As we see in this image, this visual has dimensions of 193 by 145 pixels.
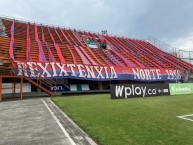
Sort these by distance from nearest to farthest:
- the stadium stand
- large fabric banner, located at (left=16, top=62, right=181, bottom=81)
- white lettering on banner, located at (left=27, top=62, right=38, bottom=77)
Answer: white lettering on banner, located at (left=27, top=62, right=38, bottom=77)
large fabric banner, located at (left=16, top=62, right=181, bottom=81)
the stadium stand

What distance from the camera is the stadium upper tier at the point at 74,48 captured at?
40.4m

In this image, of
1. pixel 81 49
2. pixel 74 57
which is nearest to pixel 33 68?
pixel 74 57

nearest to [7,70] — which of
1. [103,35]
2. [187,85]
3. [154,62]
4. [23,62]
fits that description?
→ [23,62]

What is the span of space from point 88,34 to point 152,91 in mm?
33076

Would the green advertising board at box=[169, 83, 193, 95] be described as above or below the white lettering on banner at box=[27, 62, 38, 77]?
below

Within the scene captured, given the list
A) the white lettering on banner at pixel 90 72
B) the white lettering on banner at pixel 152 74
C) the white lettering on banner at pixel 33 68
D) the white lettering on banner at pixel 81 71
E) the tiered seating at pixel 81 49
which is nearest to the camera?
the white lettering on banner at pixel 33 68

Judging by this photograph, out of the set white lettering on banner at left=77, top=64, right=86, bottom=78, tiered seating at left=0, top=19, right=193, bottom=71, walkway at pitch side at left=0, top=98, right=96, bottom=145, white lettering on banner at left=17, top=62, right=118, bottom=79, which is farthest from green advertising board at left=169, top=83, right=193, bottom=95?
walkway at pitch side at left=0, top=98, right=96, bottom=145

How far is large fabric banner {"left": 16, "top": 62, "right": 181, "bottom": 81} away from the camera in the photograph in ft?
113

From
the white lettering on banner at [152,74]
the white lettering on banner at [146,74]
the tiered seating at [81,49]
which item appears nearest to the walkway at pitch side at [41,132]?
the tiered seating at [81,49]

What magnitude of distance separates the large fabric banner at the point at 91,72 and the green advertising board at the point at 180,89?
33.5ft

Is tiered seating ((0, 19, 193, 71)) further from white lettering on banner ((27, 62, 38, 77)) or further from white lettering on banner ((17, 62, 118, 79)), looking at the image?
white lettering on banner ((17, 62, 118, 79))

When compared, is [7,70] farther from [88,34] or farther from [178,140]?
[88,34]

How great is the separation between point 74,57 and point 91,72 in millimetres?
5368

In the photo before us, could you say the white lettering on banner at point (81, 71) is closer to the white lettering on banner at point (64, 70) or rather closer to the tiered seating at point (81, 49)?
the white lettering on banner at point (64, 70)
